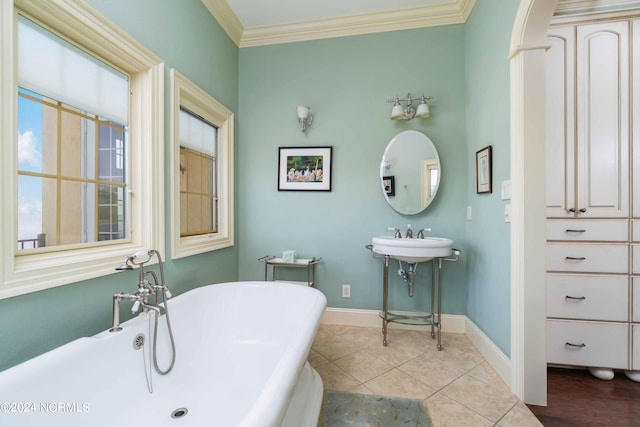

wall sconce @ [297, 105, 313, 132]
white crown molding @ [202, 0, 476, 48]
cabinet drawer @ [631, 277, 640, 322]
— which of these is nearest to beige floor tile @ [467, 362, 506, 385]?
cabinet drawer @ [631, 277, 640, 322]

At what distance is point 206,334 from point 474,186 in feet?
7.29

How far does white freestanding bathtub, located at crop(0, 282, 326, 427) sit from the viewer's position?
753 millimetres

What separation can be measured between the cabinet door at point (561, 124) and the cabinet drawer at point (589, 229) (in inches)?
2.6

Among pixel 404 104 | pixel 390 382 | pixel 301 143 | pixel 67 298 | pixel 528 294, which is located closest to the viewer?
pixel 67 298

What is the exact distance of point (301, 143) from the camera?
2.48 meters

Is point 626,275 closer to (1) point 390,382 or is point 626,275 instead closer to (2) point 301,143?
(1) point 390,382

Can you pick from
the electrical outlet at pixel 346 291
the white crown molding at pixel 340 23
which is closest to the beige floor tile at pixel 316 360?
the electrical outlet at pixel 346 291

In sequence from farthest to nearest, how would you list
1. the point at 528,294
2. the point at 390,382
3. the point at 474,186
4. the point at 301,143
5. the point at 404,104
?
1. the point at 301,143
2. the point at 404,104
3. the point at 474,186
4. the point at 390,382
5. the point at 528,294

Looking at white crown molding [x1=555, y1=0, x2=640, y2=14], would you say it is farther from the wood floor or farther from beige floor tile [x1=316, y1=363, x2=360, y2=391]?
beige floor tile [x1=316, y1=363, x2=360, y2=391]

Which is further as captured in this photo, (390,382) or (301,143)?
(301,143)

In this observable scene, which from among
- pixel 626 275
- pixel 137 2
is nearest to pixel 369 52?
pixel 137 2

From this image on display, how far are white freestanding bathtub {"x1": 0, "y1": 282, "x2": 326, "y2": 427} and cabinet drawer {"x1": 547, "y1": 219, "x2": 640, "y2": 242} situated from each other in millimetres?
1622

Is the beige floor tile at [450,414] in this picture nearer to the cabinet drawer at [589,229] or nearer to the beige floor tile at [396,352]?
the beige floor tile at [396,352]

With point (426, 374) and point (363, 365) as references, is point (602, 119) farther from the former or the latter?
point (363, 365)
